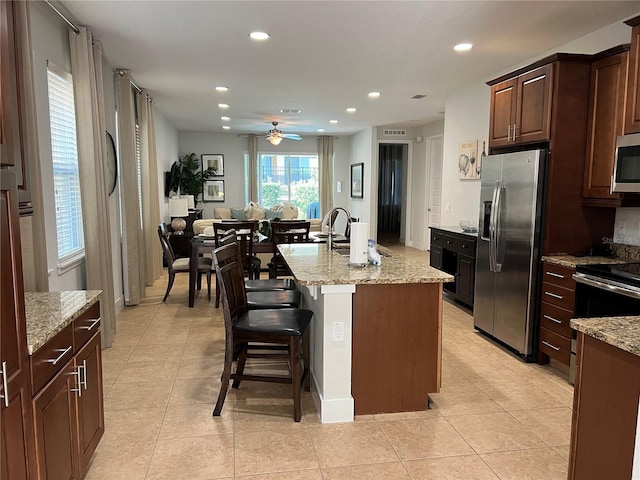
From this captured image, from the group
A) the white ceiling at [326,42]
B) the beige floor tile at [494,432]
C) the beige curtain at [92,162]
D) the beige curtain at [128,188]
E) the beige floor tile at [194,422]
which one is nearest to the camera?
the beige floor tile at [494,432]

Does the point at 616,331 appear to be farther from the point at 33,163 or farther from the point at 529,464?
the point at 33,163

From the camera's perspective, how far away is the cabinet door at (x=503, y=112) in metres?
3.84

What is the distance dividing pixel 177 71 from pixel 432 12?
3.00 meters

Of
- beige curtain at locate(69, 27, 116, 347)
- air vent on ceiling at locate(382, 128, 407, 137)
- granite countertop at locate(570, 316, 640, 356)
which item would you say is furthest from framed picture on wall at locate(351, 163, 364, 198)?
granite countertop at locate(570, 316, 640, 356)

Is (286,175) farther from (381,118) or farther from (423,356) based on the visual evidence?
(423,356)

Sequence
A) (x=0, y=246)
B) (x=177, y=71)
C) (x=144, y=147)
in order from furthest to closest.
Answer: (x=144, y=147) < (x=177, y=71) < (x=0, y=246)

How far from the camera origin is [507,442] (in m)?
2.52

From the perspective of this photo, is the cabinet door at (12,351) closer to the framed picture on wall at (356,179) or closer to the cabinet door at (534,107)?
the cabinet door at (534,107)

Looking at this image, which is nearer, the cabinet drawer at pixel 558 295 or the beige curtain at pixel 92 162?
the cabinet drawer at pixel 558 295

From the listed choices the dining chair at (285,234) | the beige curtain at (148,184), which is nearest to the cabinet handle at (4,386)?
the dining chair at (285,234)

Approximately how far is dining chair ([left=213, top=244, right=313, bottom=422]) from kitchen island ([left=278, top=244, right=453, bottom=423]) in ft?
0.52

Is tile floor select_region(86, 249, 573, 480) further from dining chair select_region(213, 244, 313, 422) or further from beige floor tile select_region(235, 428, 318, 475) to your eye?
dining chair select_region(213, 244, 313, 422)

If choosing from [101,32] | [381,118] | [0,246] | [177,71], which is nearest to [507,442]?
[0,246]

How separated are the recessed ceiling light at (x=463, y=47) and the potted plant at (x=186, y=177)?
6.17 m
